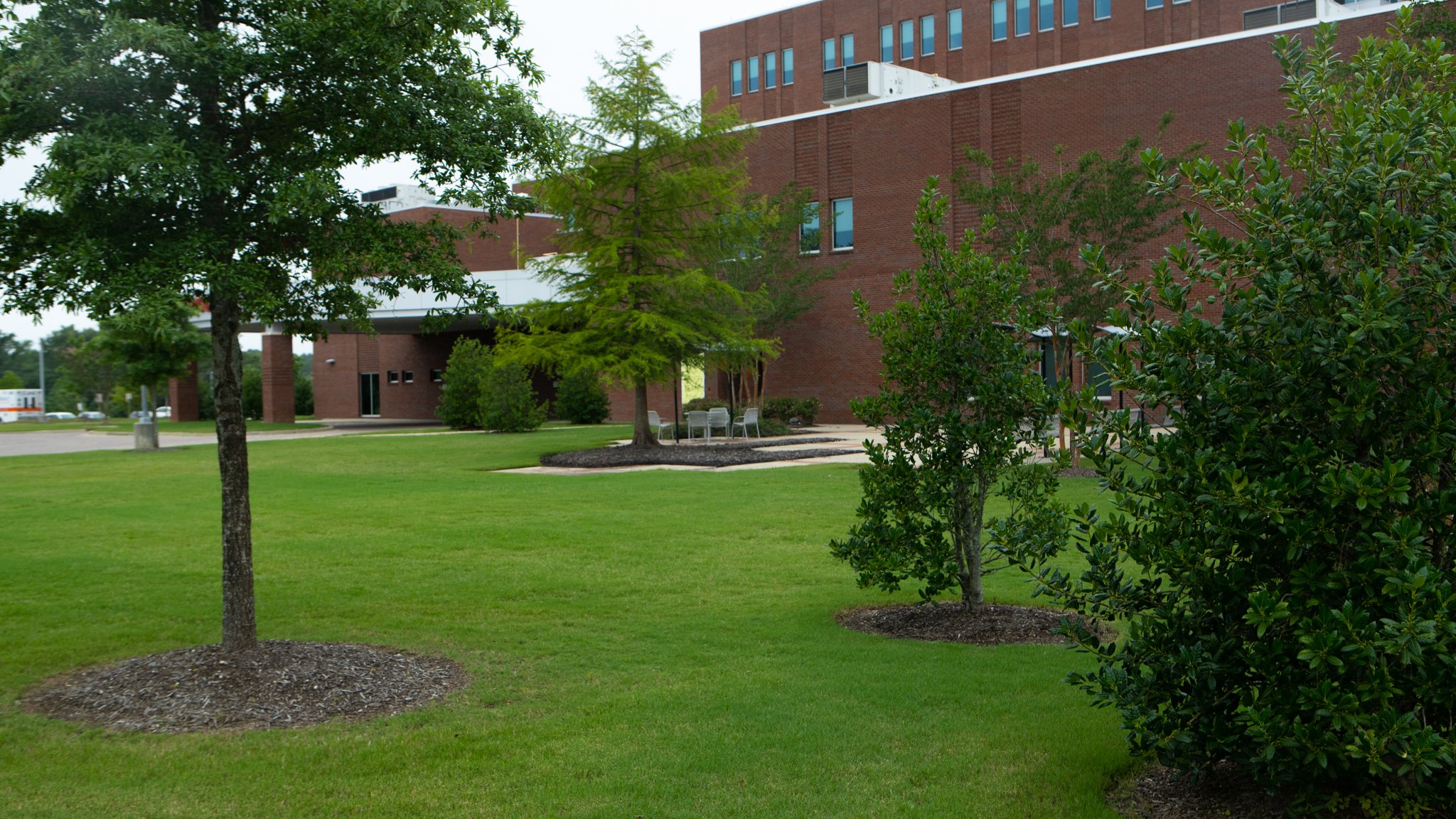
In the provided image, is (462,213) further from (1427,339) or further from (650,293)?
(1427,339)

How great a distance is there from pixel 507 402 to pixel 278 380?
22641 millimetres

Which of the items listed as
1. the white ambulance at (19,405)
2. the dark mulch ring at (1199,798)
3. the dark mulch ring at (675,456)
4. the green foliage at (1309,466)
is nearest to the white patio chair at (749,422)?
the dark mulch ring at (675,456)

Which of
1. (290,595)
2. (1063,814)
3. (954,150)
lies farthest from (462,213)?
(1063,814)

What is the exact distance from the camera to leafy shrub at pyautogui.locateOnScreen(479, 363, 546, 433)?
37281mm

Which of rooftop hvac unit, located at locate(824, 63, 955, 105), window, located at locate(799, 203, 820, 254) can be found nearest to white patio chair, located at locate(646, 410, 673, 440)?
window, located at locate(799, 203, 820, 254)

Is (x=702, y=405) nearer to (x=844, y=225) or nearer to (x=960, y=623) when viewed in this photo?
(x=844, y=225)

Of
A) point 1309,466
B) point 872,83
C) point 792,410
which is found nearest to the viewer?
point 1309,466

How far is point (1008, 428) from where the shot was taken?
818 cm

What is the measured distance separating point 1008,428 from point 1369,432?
3.88m

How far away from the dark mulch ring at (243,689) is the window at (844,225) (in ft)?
107

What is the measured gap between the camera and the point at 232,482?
23.5ft

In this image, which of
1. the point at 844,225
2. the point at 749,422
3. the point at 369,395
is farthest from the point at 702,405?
the point at 369,395

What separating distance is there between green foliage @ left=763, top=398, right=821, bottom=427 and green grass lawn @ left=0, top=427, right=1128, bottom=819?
22.3 meters

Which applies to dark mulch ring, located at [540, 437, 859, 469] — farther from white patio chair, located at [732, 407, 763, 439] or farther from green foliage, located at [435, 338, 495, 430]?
green foliage, located at [435, 338, 495, 430]
